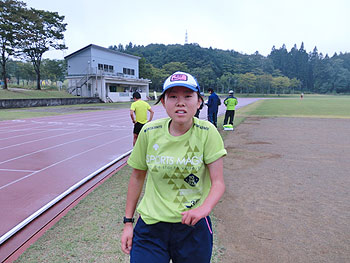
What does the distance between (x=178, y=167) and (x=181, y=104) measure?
1.12ft

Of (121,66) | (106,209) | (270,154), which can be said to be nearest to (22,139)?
(106,209)

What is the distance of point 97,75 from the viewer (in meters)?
35.8

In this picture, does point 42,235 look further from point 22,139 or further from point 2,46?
point 2,46

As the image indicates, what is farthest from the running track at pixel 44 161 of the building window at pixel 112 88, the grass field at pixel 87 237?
the building window at pixel 112 88

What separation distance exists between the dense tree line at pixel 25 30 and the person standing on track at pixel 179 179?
35.4 meters

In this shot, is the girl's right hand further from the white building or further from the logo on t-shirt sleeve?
the white building

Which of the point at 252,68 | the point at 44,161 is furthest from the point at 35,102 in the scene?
the point at 252,68

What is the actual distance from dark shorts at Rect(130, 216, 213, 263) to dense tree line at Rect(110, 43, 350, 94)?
6336 cm

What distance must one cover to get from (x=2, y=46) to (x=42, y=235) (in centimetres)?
3516

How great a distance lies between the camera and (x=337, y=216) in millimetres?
3756

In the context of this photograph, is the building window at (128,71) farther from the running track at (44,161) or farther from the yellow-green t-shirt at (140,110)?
the yellow-green t-shirt at (140,110)

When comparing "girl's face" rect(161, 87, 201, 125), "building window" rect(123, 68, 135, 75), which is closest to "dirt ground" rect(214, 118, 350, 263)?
"girl's face" rect(161, 87, 201, 125)

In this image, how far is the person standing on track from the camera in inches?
56.6

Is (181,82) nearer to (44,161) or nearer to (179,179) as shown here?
(179,179)
